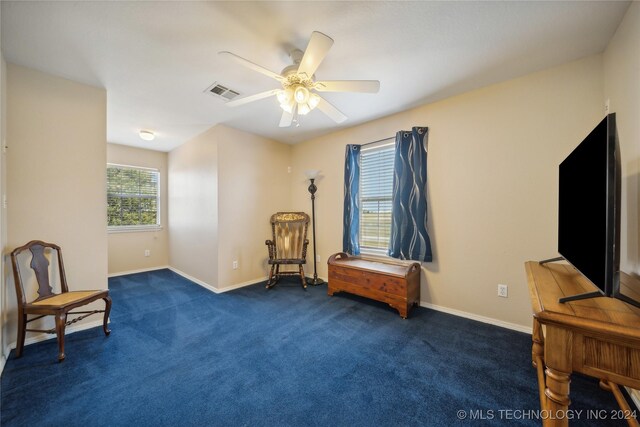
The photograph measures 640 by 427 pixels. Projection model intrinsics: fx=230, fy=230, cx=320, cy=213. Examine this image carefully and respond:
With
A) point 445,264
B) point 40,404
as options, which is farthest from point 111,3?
point 445,264

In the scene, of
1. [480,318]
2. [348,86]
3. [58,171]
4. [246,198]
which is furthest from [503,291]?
[58,171]

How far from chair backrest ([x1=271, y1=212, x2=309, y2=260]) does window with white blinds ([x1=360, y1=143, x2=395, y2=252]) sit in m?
1.00

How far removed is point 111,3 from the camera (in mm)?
1433

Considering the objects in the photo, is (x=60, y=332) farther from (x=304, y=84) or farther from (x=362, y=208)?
(x=362, y=208)

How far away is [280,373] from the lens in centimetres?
169

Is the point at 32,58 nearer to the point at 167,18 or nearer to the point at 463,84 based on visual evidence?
the point at 167,18

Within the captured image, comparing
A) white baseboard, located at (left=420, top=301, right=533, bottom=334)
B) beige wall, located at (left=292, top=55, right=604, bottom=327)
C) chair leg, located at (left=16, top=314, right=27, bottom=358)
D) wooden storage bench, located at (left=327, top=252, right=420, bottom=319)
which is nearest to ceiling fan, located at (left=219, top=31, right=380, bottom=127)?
beige wall, located at (left=292, top=55, right=604, bottom=327)

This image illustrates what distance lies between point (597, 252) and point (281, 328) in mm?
2304

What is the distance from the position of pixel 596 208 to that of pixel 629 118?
1.06m

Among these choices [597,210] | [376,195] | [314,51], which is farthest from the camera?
[376,195]

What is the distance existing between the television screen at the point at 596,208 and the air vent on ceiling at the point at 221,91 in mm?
2758

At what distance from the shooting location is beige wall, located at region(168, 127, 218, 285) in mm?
3482

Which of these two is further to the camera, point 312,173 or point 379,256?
point 312,173

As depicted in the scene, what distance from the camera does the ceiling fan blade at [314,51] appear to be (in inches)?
53.4
